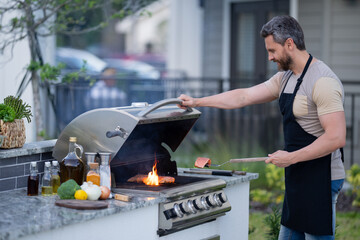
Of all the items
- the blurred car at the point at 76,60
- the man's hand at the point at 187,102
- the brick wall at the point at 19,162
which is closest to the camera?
the brick wall at the point at 19,162

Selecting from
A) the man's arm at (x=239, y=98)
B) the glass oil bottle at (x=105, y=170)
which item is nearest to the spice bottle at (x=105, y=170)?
the glass oil bottle at (x=105, y=170)

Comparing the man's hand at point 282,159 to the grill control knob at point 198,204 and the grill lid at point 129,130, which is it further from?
the grill lid at point 129,130

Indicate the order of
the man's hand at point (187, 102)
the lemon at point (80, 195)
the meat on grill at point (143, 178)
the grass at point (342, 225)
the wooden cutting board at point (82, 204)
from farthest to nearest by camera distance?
the grass at point (342, 225) < the man's hand at point (187, 102) < the meat on grill at point (143, 178) < the lemon at point (80, 195) < the wooden cutting board at point (82, 204)

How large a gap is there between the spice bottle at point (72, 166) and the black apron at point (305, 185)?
1.23 metres

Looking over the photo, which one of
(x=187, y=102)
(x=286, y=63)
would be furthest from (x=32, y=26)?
(x=286, y=63)

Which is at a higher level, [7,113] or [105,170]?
[7,113]

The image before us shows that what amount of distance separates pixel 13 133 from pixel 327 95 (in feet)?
5.89

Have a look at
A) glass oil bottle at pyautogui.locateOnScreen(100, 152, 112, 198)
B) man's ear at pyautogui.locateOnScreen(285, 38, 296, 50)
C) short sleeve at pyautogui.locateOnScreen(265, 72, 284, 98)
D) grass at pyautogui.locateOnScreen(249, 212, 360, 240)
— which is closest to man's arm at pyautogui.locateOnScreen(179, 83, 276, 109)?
short sleeve at pyautogui.locateOnScreen(265, 72, 284, 98)

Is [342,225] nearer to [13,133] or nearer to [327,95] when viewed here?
[327,95]

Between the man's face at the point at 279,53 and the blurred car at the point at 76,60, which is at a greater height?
the blurred car at the point at 76,60

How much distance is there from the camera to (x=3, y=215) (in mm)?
2949

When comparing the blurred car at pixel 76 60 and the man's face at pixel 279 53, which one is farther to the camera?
the blurred car at pixel 76 60

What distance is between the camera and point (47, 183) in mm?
3488

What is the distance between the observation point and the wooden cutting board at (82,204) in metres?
3.06
